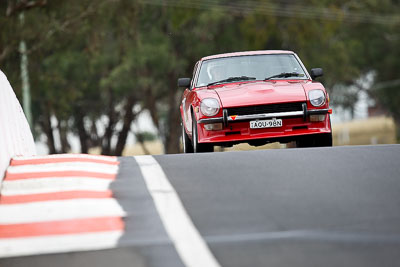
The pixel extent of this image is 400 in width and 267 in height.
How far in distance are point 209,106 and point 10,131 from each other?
3.15 m

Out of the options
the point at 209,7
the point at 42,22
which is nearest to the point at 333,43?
the point at 209,7

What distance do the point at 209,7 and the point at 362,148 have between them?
85.6ft

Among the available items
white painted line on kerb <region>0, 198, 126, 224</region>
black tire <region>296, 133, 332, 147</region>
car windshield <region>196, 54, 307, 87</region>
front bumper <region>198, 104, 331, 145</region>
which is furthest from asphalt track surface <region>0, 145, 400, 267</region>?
car windshield <region>196, 54, 307, 87</region>

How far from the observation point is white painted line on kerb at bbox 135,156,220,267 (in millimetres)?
5328

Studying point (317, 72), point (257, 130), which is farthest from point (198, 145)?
point (317, 72)

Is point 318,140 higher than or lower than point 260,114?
lower

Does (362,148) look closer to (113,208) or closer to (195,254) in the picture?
(113,208)

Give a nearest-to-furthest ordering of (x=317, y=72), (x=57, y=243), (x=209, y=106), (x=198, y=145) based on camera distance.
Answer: (x=57, y=243) → (x=209, y=106) → (x=198, y=145) → (x=317, y=72)

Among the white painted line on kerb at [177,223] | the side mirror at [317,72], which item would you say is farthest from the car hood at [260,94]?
the white painted line on kerb at [177,223]

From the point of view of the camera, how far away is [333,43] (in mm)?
39438

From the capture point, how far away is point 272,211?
6480mm

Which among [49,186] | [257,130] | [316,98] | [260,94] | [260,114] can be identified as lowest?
[257,130]

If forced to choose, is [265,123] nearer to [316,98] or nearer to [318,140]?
[316,98]

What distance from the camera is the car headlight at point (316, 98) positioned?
11602 millimetres
